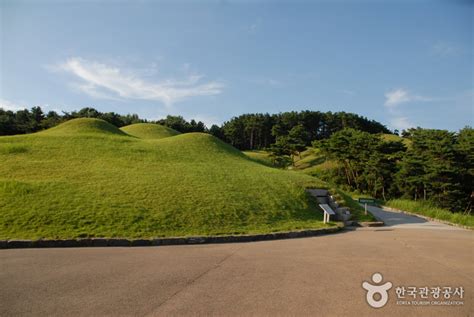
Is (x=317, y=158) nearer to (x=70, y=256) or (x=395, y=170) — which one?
(x=395, y=170)

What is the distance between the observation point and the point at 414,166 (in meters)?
22.1

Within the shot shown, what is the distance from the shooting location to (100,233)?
791 centimetres

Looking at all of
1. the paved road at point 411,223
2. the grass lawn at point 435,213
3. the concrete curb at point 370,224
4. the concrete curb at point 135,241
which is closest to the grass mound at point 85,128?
the concrete curb at point 135,241

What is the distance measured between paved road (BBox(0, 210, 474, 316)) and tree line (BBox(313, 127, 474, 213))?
1522 centimetres

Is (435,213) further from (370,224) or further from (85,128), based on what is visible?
(85,128)

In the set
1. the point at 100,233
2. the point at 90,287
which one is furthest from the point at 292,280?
the point at 100,233

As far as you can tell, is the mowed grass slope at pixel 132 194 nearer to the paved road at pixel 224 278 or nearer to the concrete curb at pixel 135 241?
the concrete curb at pixel 135 241

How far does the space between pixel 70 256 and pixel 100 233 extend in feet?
5.26

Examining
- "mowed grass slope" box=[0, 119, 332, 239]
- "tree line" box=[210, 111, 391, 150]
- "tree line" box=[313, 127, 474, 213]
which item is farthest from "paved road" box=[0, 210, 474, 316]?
"tree line" box=[210, 111, 391, 150]

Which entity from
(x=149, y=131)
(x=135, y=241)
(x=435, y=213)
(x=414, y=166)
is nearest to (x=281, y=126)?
(x=149, y=131)

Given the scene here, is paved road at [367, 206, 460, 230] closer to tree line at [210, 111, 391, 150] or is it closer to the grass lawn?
the grass lawn

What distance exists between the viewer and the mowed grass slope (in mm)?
8516

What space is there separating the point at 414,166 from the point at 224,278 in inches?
840

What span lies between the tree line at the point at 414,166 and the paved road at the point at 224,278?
599 inches
